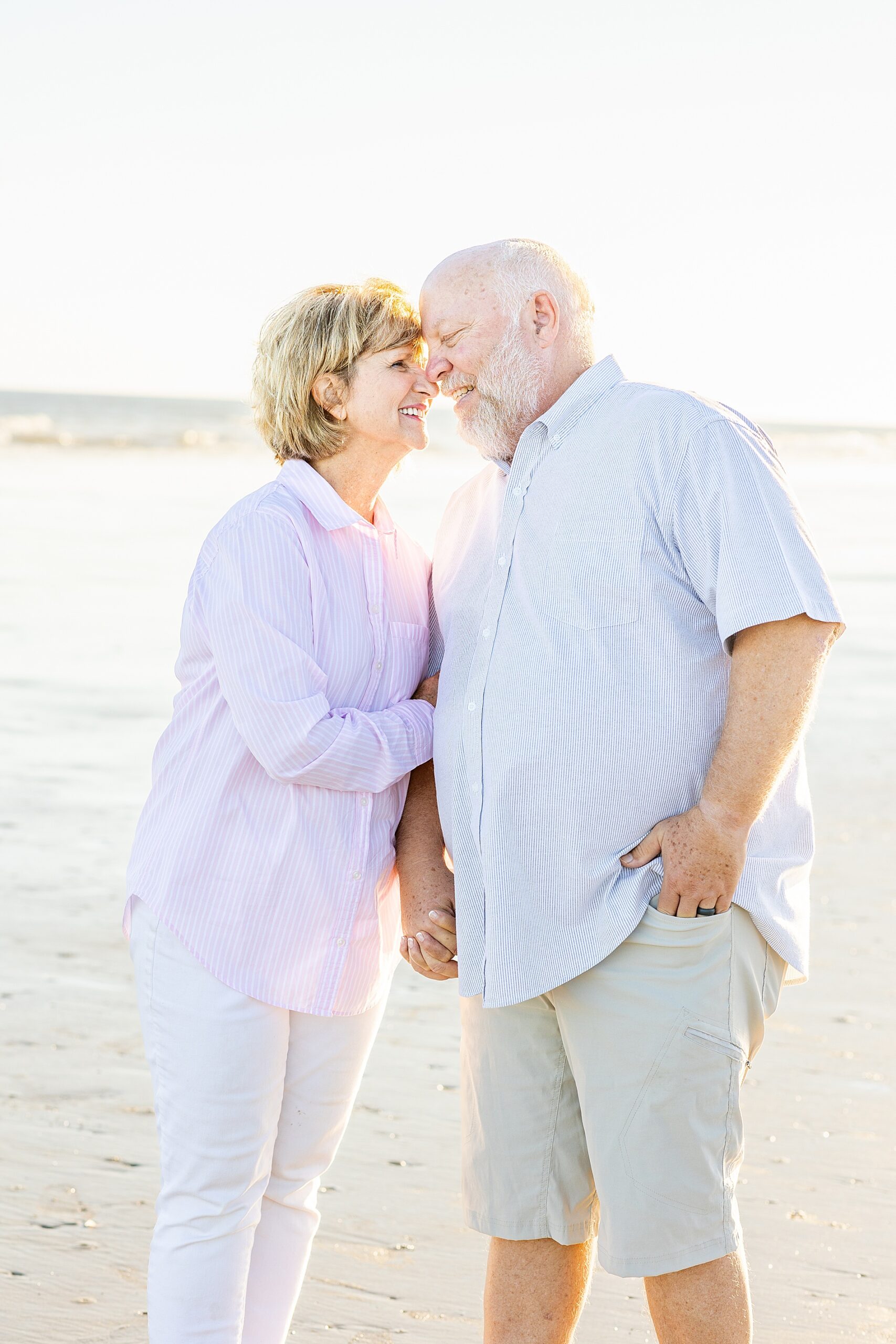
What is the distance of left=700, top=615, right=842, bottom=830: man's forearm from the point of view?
7.76 feet

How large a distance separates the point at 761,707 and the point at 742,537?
281mm

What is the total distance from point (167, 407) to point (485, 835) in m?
62.7

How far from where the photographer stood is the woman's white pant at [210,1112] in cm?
249

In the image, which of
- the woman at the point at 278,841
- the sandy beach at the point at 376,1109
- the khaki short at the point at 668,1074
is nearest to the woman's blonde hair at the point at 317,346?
the woman at the point at 278,841

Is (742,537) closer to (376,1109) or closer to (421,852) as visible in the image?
(421,852)

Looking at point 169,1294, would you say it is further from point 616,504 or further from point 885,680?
point 885,680

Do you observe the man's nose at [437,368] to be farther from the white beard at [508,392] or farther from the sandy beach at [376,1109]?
the sandy beach at [376,1109]

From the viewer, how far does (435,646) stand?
2.97 m

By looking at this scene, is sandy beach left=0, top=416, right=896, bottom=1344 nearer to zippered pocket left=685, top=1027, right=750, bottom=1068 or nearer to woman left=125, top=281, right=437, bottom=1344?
woman left=125, top=281, right=437, bottom=1344

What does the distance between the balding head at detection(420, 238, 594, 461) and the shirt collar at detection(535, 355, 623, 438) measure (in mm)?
111

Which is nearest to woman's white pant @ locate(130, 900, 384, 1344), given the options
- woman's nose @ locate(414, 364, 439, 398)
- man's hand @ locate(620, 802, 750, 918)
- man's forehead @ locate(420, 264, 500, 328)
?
man's hand @ locate(620, 802, 750, 918)

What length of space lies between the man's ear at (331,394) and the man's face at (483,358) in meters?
0.19

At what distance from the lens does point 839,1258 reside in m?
3.34

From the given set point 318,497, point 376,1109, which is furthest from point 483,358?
point 376,1109
